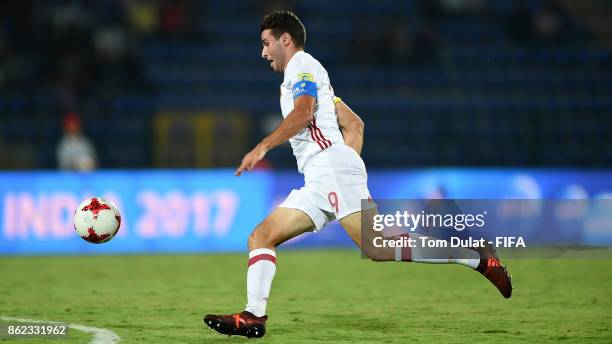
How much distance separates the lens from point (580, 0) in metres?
21.7

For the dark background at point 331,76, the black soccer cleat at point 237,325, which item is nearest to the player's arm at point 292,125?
the black soccer cleat at point 237,325

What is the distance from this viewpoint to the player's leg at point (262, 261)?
634cm

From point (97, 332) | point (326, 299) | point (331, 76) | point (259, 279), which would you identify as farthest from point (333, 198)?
point (331, 76)

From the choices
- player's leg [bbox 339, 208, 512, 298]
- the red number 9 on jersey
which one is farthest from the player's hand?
player's leg [bbox 339, 208, 512, 298]

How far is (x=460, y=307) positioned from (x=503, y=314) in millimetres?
519

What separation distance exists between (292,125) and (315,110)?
1.40 ft

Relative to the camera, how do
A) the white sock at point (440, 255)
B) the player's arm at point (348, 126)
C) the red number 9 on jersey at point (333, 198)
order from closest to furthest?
the red number 9 on jersey at point (333, 198) < the white sock at point (440, 255) < the player's arm at point (348, 126)

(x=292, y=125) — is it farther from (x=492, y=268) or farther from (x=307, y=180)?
(x=492, y=268)

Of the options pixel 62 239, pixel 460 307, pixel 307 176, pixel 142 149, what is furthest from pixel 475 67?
pixel 307 176


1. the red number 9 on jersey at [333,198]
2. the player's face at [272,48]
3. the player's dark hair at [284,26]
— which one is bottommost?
the red number 9 on jersey at [333,198]

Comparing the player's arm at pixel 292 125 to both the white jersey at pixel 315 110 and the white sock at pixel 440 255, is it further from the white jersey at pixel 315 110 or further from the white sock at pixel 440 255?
the white sock at pixel 440 255

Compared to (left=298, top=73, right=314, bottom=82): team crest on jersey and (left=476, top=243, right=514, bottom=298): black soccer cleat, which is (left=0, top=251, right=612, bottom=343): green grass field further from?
(left=298, top=73, right=314, bottom=82): team crest on jersey

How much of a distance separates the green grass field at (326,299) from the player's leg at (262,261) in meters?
0.15

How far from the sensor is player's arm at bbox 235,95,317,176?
20.4 ft
